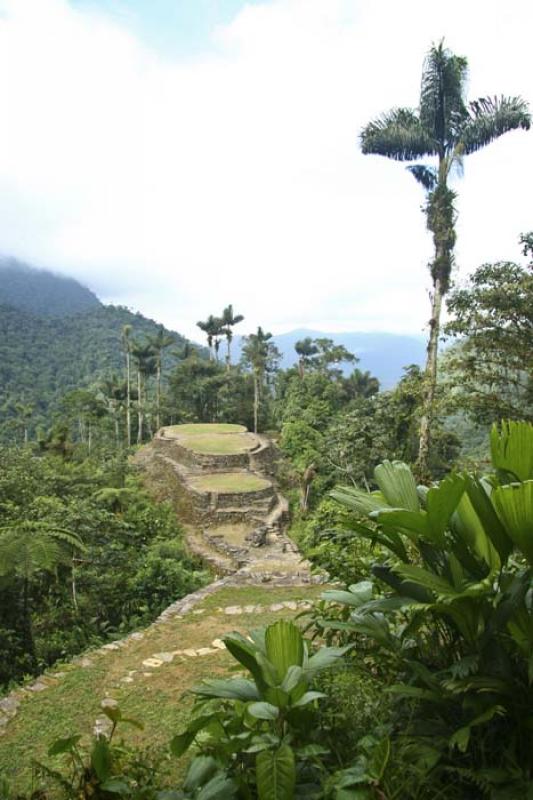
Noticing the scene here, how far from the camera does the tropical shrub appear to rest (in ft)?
4.90

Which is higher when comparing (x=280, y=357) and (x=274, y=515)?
(x=280, y=357)

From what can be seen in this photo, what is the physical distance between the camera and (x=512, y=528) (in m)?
1.48

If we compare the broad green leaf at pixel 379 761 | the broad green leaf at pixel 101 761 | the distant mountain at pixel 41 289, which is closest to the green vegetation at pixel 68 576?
the broad green leaf at pixel 101 761

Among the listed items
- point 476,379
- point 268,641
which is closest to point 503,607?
point 268,641

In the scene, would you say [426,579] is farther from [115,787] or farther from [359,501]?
[115,787]

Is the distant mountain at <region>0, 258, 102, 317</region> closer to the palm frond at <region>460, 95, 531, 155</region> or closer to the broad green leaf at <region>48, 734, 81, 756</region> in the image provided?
the palm frond at <region>460, 95, 531, 155</region>

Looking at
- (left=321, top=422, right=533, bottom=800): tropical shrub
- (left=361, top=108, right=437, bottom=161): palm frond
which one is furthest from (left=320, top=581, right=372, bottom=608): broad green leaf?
(left=361, top=108, right=437, bottom=161): palm frond

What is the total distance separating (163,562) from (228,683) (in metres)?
5.85

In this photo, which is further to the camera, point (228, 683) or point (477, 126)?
point (477, 126)

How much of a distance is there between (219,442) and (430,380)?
10.0 meters

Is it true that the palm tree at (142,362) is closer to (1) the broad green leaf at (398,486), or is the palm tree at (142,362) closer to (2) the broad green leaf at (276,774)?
(1) the broad green leaf at (398,486)

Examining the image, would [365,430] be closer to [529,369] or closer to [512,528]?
[529,369]

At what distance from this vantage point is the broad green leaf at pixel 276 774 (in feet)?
4.78

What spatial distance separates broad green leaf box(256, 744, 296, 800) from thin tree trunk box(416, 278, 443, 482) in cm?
699
